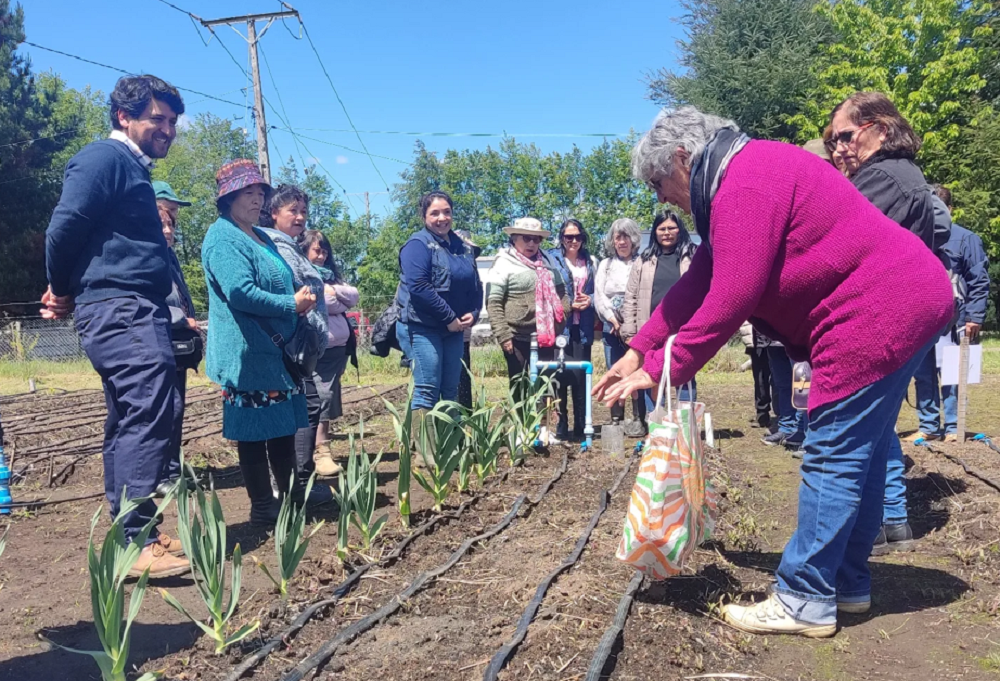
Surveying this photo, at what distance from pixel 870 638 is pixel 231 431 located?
2.64 m

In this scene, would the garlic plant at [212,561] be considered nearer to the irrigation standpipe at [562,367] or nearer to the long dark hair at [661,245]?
the irrigation standpipe at [562,367]

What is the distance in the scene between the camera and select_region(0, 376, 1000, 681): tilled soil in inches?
90.2

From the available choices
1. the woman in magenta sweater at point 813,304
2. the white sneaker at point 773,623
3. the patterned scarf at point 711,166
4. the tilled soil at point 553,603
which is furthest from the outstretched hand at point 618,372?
the white sneaker at point 773,623

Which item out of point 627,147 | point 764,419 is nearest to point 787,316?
point 764,419

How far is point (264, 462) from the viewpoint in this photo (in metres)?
3.76

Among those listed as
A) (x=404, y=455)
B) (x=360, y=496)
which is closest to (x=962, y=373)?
(x=404, y=455)

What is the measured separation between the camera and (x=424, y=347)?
16.1 feet

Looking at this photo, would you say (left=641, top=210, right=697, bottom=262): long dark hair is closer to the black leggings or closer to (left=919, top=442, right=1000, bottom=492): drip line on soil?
(left=919, top=442, right=1000, bottom=492): drip line on soil

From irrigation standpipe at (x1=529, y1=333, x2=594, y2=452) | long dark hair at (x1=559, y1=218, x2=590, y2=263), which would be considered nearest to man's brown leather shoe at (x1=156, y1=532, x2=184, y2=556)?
irrigation standpipe at (x1=529, y1=333, x2=594, y2=452)

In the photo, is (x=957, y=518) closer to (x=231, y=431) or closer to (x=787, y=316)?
(x=787, y=316)

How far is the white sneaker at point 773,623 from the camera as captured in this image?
2459mm

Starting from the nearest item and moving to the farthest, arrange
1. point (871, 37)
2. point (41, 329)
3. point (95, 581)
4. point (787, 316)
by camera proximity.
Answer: point (95, 581), point (787, 316), point (41, 329), point (871, 37)

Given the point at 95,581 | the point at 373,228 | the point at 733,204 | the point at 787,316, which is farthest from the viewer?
the point at 373,228

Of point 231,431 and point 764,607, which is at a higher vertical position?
point 231,431
